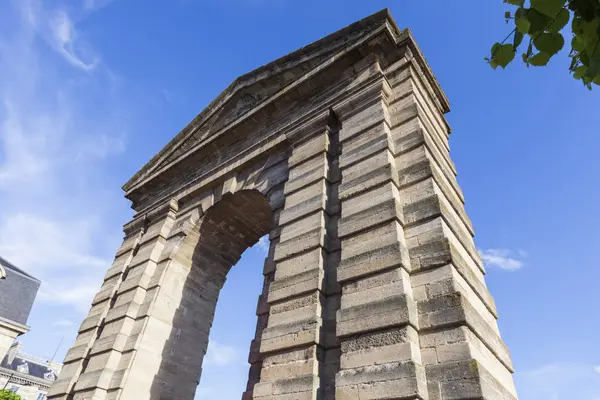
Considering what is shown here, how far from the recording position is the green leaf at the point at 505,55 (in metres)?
2.25

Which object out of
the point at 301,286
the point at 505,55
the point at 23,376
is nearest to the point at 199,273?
the point at 301,286

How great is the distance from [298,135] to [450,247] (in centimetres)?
508

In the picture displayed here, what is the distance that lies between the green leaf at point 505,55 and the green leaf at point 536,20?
13cm

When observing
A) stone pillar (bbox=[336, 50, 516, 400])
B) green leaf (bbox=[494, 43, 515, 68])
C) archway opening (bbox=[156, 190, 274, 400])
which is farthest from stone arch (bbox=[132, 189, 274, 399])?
green leaf (bbox=[494, 43, 515, 68])

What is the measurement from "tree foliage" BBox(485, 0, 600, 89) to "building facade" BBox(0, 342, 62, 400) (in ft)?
138

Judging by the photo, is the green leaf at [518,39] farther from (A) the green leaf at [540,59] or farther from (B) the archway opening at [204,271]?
(B) the archway opening at [204,271]

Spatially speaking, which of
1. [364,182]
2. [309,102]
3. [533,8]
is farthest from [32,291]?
[533,8]

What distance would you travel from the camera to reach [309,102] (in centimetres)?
1049

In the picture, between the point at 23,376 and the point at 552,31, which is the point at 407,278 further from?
the point at 23,376

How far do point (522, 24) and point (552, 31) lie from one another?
197 mm

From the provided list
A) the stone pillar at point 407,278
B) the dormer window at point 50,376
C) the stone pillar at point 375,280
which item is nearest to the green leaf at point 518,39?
the stone pillar at point 407,278

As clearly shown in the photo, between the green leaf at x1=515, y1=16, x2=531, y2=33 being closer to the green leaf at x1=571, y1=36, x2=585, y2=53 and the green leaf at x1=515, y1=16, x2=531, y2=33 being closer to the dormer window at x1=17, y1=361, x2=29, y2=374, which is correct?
the green leaf at x1=571, y1=36, x2=585, y2=53

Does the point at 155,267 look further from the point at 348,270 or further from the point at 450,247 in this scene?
the point at 450,247

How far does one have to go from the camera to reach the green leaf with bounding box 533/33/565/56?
2137 millimetres
